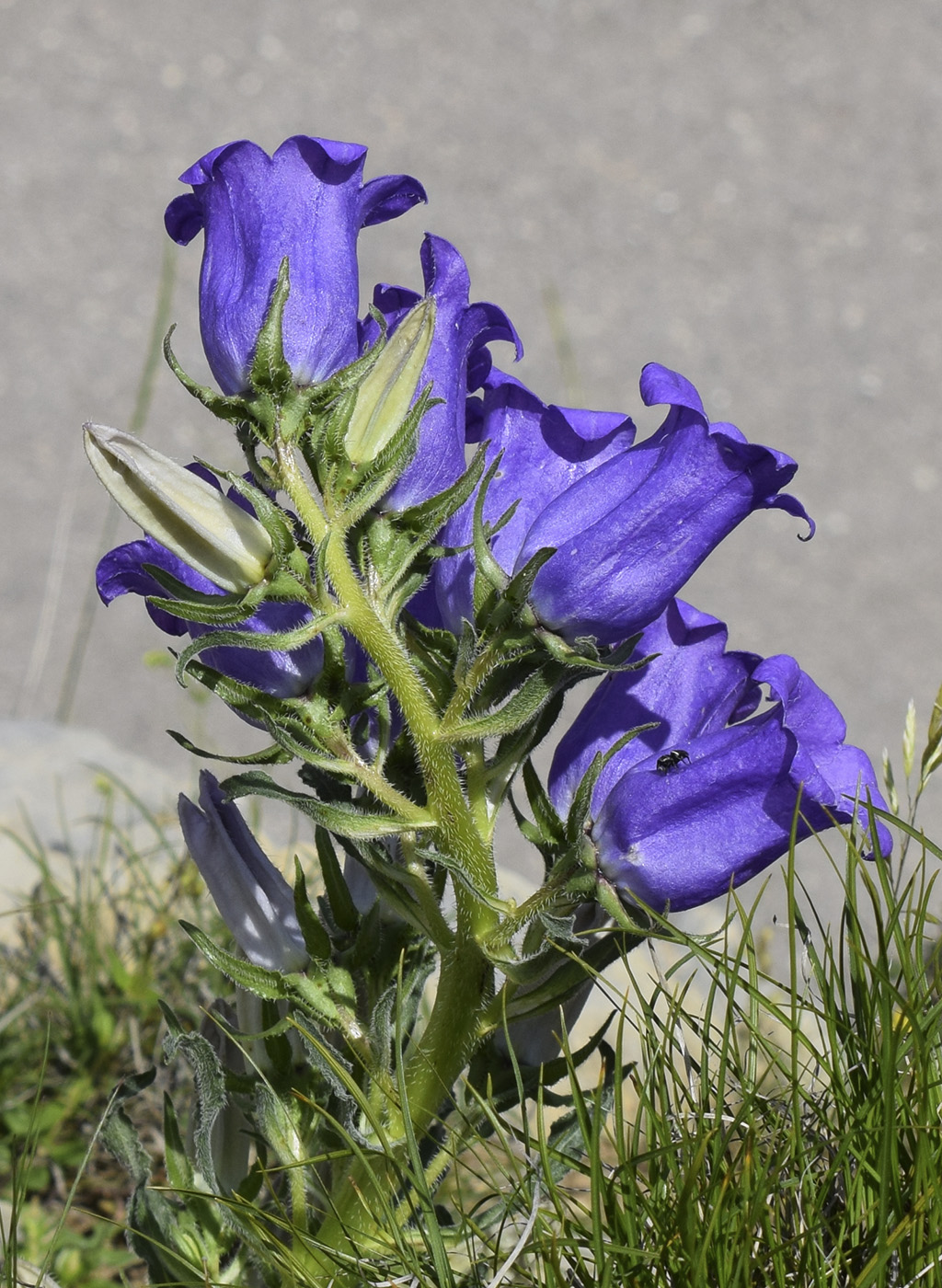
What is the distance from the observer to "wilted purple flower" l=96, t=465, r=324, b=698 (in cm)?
144

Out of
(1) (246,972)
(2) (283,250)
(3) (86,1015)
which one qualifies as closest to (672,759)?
(1) (246,972)

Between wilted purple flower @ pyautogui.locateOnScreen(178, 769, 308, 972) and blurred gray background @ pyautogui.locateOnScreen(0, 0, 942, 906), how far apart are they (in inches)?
110

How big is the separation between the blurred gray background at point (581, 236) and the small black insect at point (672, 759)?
3126 mm

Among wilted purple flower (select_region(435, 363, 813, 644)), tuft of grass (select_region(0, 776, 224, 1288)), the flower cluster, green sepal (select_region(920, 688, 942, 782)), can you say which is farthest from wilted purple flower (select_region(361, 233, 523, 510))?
tuft of grass (select_region(0, 776, 224, 1288))

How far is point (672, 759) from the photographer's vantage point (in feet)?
4.70

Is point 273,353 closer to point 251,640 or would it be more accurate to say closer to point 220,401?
point 220,401

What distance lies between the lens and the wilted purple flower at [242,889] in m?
1.65

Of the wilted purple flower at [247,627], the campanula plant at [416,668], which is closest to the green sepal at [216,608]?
the campanula plant at [416,668]

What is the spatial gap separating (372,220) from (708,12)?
543 centimetres

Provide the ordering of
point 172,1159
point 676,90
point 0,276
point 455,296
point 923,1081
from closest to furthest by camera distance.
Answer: point 923,1081, point 455,296, point 172,1159, point 0,276, point 676,90

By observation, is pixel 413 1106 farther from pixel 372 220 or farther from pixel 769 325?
pixel 769 325

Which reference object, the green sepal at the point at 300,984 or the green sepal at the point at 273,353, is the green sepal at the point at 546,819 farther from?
the green sepal at the point at 273,353

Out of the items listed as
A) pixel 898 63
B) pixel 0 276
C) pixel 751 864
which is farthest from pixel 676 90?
pixel 751 864

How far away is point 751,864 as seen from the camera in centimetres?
136
